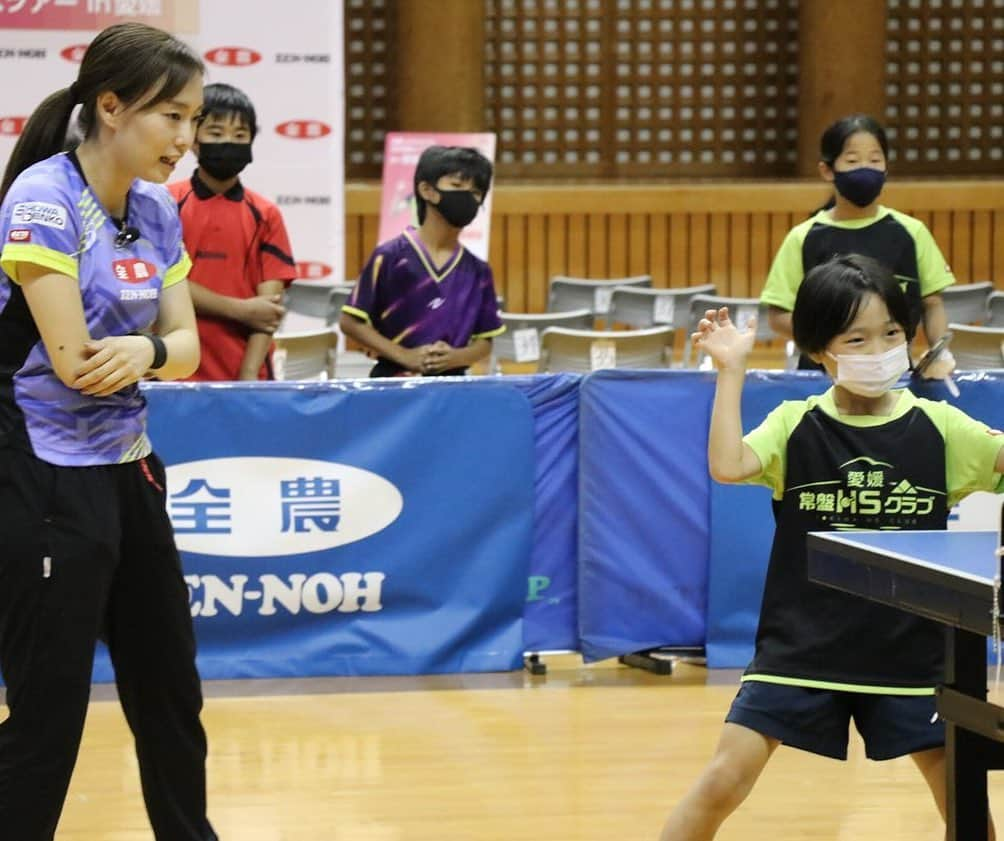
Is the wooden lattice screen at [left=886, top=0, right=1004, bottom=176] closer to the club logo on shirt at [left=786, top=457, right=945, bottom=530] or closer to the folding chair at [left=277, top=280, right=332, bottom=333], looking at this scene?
the folding chair at [left=277, top=280, right=332, bottom=333]

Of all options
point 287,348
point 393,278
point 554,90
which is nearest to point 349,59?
point 554,90

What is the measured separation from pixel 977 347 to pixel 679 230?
627 cm

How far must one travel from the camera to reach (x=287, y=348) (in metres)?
7.80

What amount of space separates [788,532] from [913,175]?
1300cm

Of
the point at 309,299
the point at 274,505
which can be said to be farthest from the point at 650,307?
the point at 274,505

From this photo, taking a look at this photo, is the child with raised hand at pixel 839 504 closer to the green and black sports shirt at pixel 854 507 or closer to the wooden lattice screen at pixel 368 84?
the green and black sports shirt at pixel 854 507

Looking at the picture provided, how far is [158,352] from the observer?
301cm

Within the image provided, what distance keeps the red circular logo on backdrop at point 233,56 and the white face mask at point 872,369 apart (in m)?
7.82

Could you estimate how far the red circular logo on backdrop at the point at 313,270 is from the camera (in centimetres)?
1073

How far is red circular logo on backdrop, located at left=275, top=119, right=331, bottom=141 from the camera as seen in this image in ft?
34.6

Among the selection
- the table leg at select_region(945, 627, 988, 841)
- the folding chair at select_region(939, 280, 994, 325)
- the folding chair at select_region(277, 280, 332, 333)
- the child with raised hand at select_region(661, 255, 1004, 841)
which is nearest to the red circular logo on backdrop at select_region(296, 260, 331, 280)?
the folding chair at select_region(277, 280, 332, 333)

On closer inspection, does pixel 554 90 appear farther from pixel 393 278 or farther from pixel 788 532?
pixel 788 532

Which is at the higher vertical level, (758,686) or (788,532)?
(788,532)

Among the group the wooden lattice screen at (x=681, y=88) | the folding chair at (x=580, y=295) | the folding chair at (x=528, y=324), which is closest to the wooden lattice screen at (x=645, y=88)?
the wooden lattice screen at (x=681, y=88)
